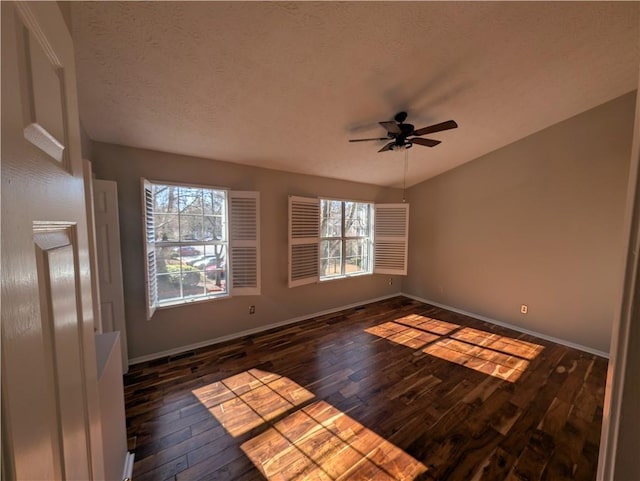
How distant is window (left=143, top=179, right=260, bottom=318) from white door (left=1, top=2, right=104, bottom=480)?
219 centimetres

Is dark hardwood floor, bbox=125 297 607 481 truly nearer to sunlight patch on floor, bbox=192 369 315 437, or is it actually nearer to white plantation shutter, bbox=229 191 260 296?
sunlight patch on floor, bbox=192 369 315 437

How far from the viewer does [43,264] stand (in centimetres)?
44

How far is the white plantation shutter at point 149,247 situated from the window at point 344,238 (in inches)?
91.4

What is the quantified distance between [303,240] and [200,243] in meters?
1.38

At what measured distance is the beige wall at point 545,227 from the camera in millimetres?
2836

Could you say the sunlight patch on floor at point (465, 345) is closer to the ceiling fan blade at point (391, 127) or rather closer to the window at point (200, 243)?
the window at point (200, 243)

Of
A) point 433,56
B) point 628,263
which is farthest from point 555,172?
point 628,263

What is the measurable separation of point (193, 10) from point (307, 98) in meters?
0.96

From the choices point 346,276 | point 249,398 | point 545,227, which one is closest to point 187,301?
point 249,398

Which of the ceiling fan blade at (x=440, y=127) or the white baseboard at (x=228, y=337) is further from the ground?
the ceiling fan blade at (x=440, y=127)

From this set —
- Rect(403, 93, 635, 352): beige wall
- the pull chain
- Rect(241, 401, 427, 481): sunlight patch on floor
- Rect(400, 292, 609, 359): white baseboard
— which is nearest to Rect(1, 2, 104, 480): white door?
Rect(241, 401, 427, 481): sunlight patch on floor

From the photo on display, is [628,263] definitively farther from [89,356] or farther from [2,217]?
[89,356]

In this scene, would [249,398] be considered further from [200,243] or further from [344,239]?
[344,239]

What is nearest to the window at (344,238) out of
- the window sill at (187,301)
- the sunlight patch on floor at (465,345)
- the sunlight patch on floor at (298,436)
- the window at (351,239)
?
the window at (351,239)
